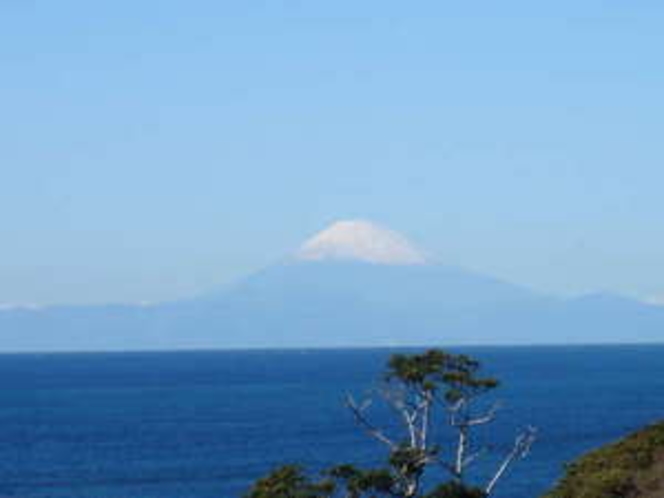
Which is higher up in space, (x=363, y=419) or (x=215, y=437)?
(x=363, y=419)

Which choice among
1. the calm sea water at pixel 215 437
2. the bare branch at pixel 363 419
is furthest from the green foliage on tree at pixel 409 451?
the calm sea water at pixel 215 437

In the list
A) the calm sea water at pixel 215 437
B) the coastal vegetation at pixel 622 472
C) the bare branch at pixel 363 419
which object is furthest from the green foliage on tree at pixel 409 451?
the calm sea water at pixel 215 437

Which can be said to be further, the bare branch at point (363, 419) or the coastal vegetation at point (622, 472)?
the coastal vegetation at point (622, 472)

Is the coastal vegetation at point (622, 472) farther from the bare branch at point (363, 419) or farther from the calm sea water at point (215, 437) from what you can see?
the calm sea water at point (215, 437)

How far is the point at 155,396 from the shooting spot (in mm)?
192875

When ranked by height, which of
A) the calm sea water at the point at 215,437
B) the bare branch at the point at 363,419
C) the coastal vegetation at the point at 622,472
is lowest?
the calm sea water at the point at 215,437

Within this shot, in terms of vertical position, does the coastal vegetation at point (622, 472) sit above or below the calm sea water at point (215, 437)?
above

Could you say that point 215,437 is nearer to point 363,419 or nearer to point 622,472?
point 622,472

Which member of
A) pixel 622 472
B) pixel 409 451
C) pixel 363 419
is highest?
pixel 363 419

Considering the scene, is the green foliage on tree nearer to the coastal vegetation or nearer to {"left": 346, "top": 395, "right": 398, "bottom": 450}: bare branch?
{"left": 346, "top": 395, "right": 398, "bottom": 450}: bare branch

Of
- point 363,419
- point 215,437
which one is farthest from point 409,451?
point 215,437

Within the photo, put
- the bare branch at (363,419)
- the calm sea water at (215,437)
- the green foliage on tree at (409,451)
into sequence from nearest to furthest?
the green foliage on tree at (409,451) → the bare branch at (363,419) → the calm sea water at (215,437)

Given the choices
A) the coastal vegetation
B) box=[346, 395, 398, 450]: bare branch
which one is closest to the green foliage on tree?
box=[346, 395, 398, 450]: bare branch

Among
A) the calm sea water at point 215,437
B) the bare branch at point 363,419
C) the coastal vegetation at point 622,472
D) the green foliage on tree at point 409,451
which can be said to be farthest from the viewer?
the calm sea water at point 215,437
